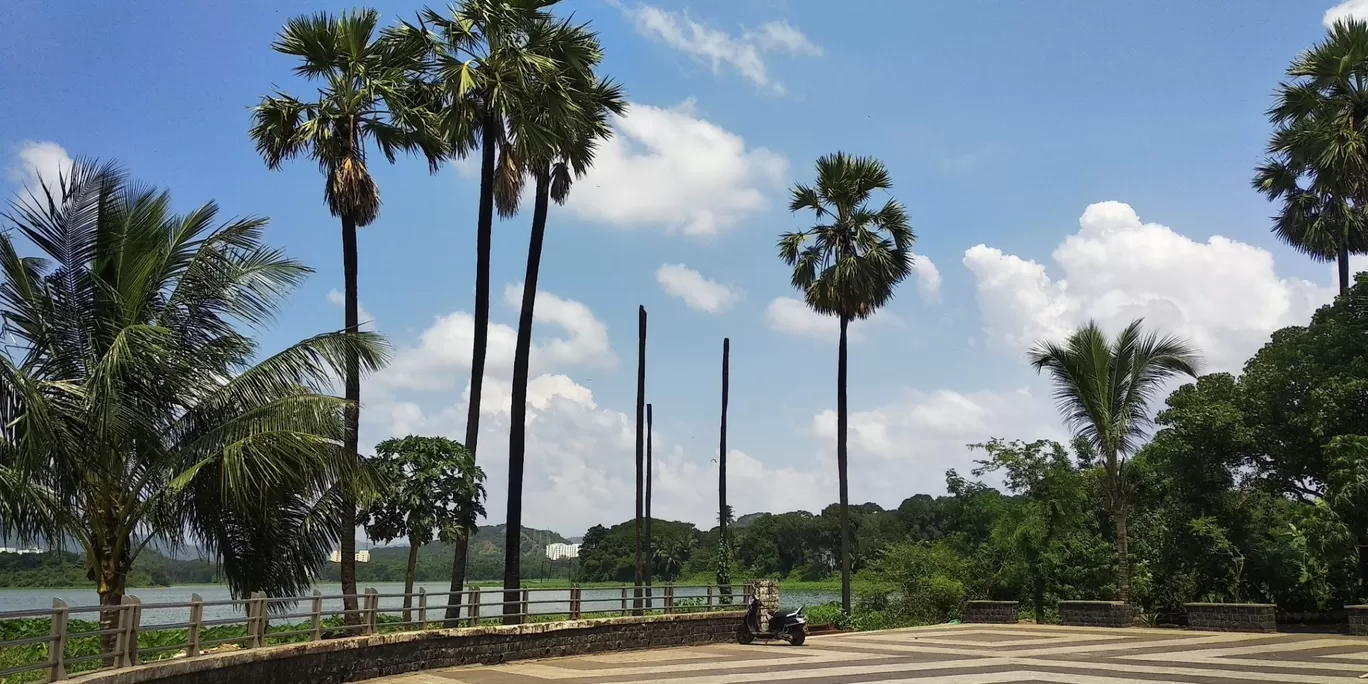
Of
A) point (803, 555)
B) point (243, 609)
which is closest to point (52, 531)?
point (243, 609)

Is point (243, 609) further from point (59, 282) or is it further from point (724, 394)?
point (724, 394)

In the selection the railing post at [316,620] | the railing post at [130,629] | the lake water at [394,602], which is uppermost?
the railing post at [130,629]

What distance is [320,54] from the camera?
19703mm

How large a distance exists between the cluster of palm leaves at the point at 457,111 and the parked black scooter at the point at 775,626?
5174mm

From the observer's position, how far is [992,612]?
25.8m

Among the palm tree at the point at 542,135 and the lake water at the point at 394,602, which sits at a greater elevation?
the palm tree at the point at 542,135

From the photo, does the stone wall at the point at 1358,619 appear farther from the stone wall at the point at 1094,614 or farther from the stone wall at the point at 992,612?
the stone wall at the point at 992,612

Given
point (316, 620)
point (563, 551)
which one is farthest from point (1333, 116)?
point (563, 551)

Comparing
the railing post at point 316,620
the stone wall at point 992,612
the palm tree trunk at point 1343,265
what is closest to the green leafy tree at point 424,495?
the railing post at point 316,620

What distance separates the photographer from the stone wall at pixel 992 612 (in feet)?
83.4

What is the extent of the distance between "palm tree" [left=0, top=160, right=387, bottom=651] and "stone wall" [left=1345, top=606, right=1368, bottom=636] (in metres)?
18.1

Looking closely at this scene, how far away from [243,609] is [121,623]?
315cm

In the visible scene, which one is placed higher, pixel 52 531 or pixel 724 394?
pixel 724 394

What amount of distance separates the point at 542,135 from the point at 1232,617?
58.6ft
